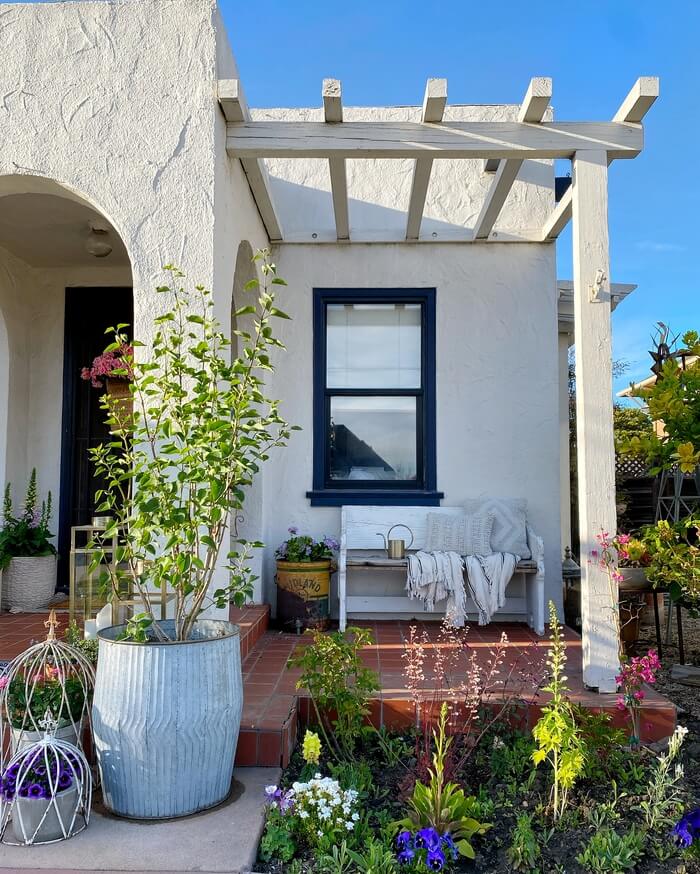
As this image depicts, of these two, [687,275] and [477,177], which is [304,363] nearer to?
[477,177]

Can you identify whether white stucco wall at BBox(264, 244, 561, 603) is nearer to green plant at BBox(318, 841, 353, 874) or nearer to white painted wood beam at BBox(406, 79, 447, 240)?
white painted wood beam at BBox(406, 79, 447, 240)

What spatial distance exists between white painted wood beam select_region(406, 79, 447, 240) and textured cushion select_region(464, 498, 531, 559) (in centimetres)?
205

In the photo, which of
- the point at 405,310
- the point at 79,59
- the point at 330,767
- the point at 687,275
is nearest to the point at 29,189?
the point at 79,59

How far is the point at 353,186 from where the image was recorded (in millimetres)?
5605

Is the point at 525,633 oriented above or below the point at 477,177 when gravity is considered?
below

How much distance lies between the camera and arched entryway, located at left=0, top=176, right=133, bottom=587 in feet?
17.6

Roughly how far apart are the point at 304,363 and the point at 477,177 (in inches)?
77.7

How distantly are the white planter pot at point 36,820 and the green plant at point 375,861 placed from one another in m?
0.98

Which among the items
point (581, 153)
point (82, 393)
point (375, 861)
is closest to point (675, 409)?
point (581, 153)

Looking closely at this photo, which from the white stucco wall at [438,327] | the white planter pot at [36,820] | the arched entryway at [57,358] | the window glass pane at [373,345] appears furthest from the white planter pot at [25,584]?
the white planter pot at [36,820]

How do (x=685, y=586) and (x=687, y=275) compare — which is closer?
(x=685, y=586)

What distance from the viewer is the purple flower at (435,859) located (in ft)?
7.14

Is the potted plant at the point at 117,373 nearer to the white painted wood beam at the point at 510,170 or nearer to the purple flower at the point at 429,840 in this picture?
the purple flower at the point at 429,840

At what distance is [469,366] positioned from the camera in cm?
549
